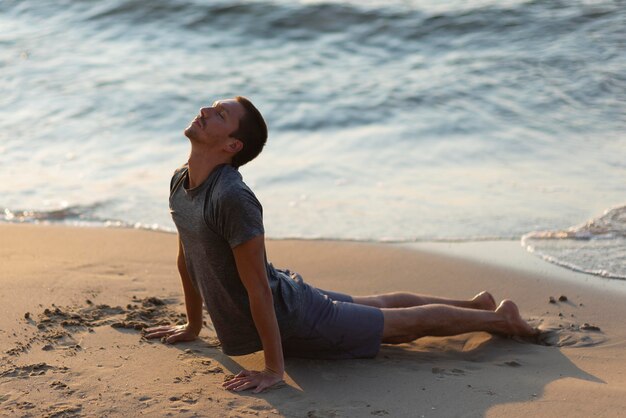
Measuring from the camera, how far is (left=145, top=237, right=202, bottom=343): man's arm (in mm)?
4324

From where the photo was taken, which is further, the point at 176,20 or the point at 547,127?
the point at 176,20

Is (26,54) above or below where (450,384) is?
above

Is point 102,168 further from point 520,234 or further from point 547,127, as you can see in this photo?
point 547,127

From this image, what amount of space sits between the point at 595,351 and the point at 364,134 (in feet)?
17.5

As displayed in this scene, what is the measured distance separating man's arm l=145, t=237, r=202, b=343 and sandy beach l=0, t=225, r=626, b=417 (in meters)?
0.05

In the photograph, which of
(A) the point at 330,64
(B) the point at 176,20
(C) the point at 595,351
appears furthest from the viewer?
(B) the point at 176,20

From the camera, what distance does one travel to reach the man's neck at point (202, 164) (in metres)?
3.86

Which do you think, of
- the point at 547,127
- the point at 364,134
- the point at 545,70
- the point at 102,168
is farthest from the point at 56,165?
the point at 545,70

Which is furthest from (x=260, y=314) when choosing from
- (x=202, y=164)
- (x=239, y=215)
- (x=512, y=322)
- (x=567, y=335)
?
(x=567, y=335)

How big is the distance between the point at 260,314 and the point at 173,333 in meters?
0.79

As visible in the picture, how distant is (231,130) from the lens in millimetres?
3898

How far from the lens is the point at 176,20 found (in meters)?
14.8

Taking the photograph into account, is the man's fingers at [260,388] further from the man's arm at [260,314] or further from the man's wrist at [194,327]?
the man's wrist at [194,327]

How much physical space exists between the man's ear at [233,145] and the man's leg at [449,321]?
3.61 feet
